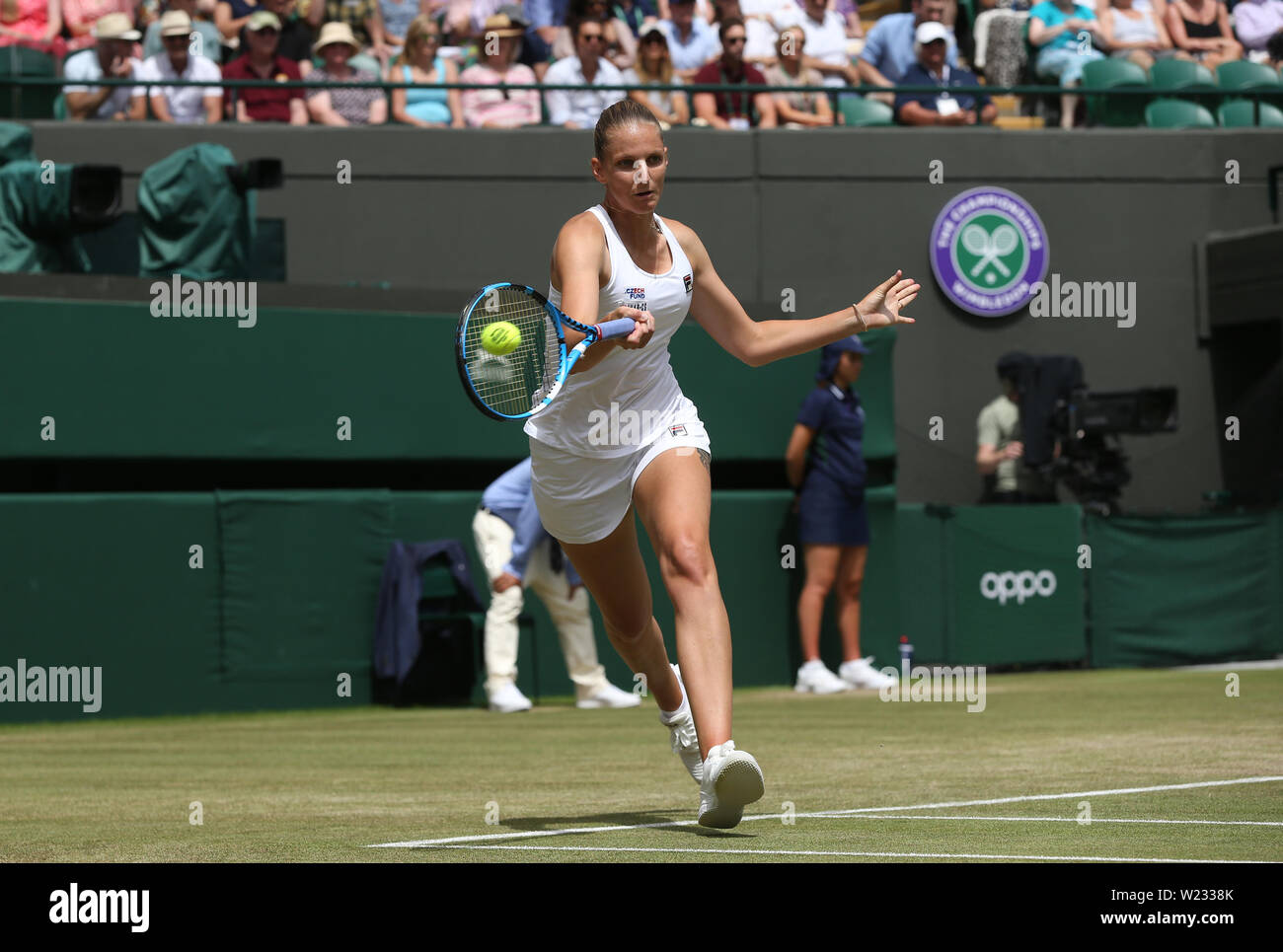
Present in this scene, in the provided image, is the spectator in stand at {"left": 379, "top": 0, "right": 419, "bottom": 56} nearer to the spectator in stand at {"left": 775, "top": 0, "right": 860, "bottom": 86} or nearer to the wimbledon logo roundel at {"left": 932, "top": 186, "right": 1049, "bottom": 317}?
the spectator in stand at {"left": 775, "top": 0, "right": 860, "bottom": 86}

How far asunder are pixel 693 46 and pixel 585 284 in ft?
39.6

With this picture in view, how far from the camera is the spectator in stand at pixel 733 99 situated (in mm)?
16844

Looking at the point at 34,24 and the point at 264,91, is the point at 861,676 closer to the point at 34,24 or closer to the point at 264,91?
the point at 264,91

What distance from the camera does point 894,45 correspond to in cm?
1759

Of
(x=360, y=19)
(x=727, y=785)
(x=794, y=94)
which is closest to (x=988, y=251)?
(x=794, y=94)

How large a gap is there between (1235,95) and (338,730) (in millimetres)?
11516

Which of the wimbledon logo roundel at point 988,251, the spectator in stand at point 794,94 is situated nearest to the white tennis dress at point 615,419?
the spectator in stand at point 794,94

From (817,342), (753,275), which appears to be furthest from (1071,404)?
(817,342)

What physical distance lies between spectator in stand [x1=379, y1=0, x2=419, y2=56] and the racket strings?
11698 millimetres

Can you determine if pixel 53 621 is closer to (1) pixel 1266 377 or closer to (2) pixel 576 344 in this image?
(2) pixel 576 344

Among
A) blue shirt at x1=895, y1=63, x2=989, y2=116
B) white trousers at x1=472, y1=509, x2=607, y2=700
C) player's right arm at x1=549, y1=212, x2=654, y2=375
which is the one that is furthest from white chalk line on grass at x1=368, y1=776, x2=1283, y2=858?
blue shirt at x1=895, y1=63, x2=989, y2=116

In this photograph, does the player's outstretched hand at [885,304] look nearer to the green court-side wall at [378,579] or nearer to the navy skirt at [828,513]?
the navy skirt at [828,513]

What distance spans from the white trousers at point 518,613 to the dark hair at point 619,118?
6.38 m

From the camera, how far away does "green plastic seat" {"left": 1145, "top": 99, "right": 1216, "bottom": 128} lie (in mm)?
17812
